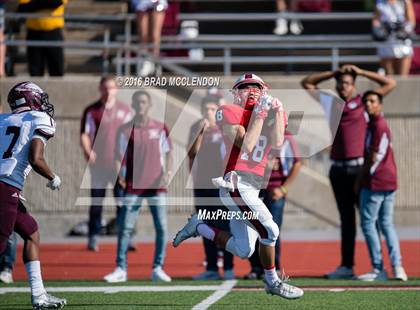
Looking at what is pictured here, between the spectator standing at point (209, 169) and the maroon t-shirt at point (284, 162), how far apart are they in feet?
1.82

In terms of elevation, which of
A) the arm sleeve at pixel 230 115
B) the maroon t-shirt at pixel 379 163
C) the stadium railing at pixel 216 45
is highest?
the stadium railing at pixel 216 45

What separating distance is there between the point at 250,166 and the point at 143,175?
246 centimetres

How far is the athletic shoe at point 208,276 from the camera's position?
11.1m

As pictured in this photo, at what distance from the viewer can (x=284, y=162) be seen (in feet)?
37.0

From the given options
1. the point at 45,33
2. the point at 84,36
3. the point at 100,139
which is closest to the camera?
the point at 100,139

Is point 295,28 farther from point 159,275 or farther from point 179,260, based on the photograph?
point 159,275

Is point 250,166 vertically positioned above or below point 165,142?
below

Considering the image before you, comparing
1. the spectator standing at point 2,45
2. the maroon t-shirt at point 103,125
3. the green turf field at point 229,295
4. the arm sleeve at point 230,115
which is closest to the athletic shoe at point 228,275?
the green turf field at point 229,295

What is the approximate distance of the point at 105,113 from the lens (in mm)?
13672

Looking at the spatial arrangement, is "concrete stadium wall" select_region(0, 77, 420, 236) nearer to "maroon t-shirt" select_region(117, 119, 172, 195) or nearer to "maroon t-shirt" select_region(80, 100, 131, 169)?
"maroon t-shirt" select_region(80, 100, 131, 169)

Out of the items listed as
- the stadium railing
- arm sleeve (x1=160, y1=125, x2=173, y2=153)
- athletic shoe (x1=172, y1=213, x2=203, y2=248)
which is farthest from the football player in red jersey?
the stadium railing

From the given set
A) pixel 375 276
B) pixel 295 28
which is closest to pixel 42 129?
pixel 375 276

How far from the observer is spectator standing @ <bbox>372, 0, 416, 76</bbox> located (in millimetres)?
15648

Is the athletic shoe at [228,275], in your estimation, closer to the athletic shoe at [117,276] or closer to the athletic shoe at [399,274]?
the athletic shoe at [117,276]
